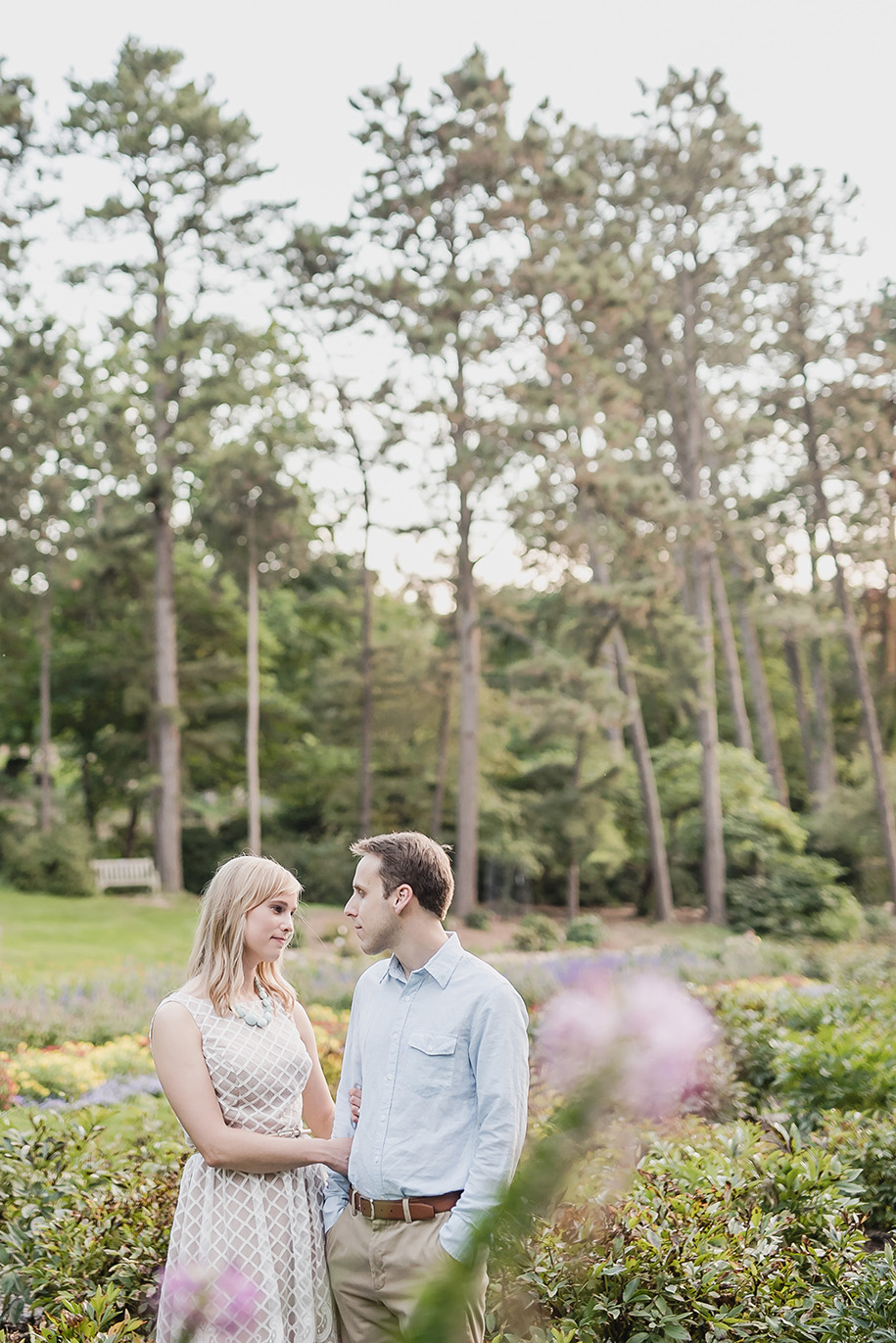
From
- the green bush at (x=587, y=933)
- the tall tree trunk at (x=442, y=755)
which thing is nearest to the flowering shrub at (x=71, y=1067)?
the green bush at (x=587, y=933)

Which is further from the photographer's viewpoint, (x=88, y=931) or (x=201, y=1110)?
(x=88, y=931)

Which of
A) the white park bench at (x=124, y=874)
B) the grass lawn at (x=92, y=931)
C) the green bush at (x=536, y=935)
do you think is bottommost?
the green bush at (x=536, y=935)

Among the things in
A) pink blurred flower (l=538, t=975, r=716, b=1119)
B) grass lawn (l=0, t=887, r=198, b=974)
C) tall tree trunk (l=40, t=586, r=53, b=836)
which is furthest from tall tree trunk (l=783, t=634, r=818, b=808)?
Result: pink blurred flower (l=538, t=975, r=716, b=1119)

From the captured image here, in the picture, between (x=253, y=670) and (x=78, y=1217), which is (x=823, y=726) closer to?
(x=253, y=670)

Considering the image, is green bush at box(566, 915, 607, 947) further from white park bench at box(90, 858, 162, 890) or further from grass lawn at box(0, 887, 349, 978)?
white park bench at box(90, 858, 162, 890)

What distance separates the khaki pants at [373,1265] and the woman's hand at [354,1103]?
20 cm

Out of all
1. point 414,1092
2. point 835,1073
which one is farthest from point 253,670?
point 414,1092

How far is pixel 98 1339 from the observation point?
2.47m

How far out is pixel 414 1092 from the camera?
244 cm

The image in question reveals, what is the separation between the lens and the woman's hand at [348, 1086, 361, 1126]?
256 centimetres

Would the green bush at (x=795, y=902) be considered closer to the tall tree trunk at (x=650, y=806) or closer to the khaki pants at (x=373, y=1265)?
the tall tree trunk at (x=650, y=806)

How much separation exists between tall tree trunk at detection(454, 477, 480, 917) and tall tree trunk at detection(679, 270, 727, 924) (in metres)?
4.27

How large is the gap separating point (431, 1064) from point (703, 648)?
20048mm

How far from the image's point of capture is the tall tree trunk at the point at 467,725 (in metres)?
20.6
